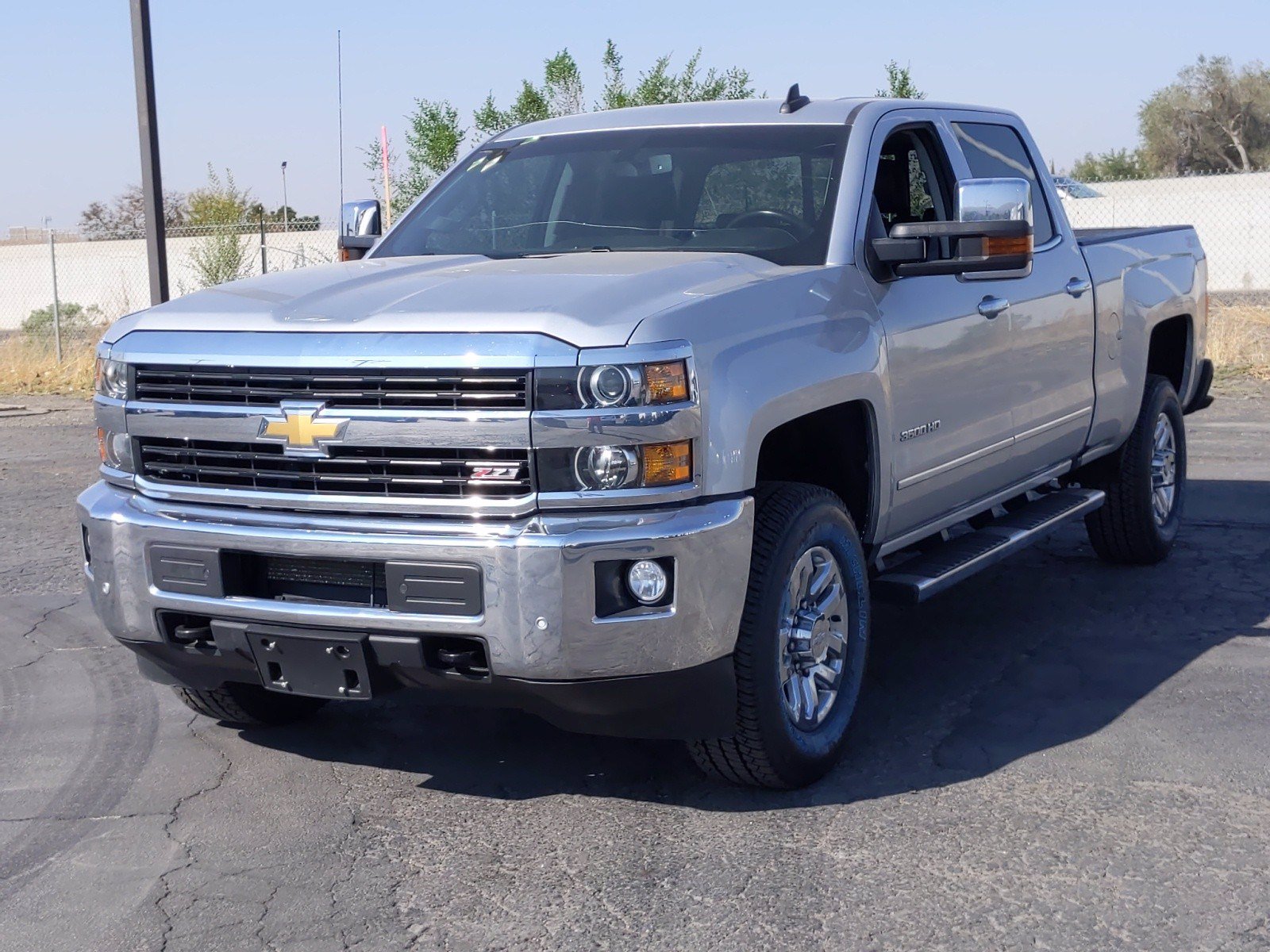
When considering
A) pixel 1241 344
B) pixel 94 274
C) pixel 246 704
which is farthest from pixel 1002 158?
pixel 94 274

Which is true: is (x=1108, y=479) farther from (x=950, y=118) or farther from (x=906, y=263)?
(x=906, y=263)

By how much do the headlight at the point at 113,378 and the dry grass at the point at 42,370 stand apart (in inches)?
488

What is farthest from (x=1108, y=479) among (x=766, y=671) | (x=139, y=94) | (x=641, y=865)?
(x=139, y=94)

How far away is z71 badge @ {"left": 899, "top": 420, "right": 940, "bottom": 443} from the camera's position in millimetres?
4727

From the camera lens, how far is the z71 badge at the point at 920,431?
4.73m

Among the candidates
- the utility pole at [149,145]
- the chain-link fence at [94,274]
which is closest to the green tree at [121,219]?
the chain-link fence at [94,274]

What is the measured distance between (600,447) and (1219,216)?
27783mm

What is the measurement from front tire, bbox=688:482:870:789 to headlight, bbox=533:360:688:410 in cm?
57

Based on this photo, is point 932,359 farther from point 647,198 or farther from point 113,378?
point 113,378

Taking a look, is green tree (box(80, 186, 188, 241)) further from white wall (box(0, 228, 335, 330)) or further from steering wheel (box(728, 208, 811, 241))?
steering wheel (box(728, 208, 811, 241))

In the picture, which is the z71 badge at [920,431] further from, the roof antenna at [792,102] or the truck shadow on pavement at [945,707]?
the roof antenna at [792,102]

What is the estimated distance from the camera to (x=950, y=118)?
5.70 m

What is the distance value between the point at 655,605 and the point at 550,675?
31cm

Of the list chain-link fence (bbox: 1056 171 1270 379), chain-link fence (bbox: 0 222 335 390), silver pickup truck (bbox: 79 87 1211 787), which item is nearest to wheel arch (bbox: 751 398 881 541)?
silver pickup truck (bbox: 79 87 1211 787)
